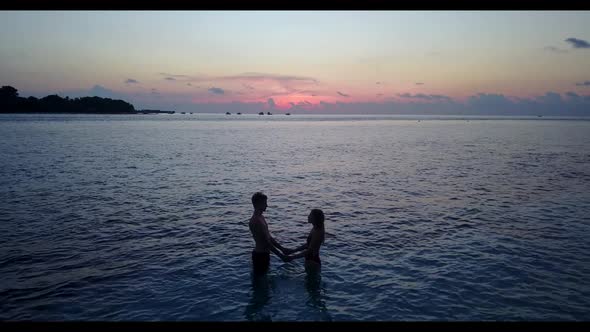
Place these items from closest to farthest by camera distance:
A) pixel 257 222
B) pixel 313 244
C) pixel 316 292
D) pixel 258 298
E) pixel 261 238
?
pixel 258 298 < pixel 257 222 < pixel 316 292 < pixel 261 238 < pixel 313 244

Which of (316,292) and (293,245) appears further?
(293,245)

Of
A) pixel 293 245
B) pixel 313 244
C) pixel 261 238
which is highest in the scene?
pixel 261 238

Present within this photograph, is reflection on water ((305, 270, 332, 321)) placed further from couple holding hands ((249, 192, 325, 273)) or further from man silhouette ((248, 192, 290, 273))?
man silhouette ((248, 192, 290, 273))

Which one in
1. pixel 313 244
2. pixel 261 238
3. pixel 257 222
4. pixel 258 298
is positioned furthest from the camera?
pixel 313 244

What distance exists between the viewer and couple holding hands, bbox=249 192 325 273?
400 inches

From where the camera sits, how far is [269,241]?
10609mm

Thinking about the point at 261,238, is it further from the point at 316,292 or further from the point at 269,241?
the point at 316,292

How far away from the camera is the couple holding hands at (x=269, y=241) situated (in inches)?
400

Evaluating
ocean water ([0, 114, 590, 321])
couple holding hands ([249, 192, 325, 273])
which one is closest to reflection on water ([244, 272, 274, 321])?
ocean water ([0, 114, 590, 321])

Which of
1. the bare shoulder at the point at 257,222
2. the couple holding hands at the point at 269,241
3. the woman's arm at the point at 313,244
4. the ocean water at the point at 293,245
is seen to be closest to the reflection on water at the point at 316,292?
the ocean water at the point at 293,245

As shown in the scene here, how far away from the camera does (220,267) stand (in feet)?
39.8

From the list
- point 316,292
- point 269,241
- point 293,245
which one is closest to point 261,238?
point 269,241

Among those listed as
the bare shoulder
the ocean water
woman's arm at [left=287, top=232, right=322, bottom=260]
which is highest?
the bare shoulder

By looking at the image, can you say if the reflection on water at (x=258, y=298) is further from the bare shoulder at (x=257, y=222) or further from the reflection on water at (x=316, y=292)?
the bare shoulder at (x=257, y=222)
